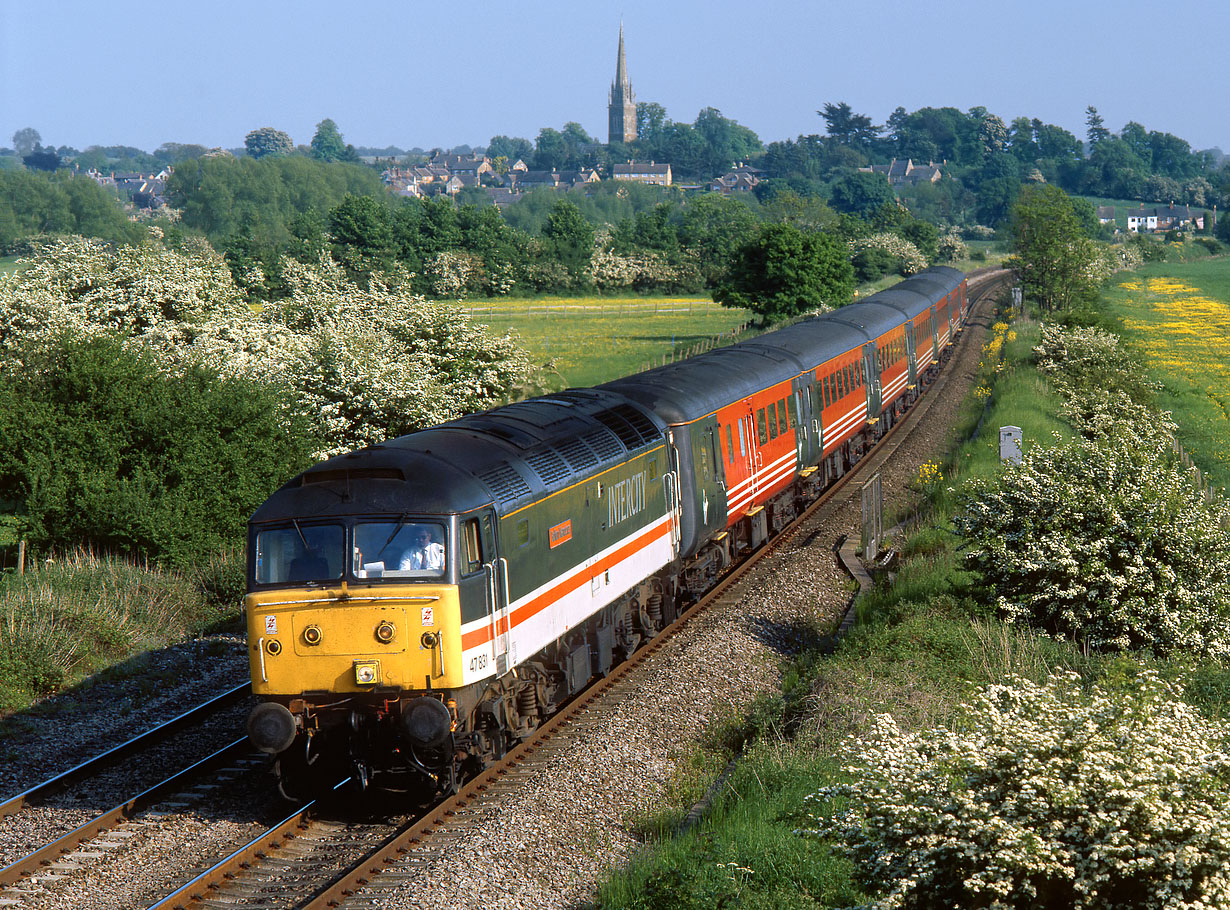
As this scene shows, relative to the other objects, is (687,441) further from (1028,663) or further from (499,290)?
(499,290)

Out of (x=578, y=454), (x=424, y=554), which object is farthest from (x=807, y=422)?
(x=424, y=554)

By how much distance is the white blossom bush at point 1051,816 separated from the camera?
6.36m

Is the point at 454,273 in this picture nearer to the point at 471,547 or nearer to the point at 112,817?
the point at 471,547

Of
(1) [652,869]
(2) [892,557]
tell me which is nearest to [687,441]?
(2) [892,557]

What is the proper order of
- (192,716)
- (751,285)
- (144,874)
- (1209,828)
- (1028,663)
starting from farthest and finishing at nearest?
1. (751,285)
2. (192,716)
3. (1028,663)
4. (144,874)
5. (1209,828)

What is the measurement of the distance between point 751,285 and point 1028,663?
190 ft

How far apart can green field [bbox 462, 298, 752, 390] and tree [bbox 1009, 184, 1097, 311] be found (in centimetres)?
1581

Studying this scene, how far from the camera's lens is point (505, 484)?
12.4m

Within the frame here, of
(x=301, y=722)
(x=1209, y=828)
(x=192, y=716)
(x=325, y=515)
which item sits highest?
(x=325, y=515)

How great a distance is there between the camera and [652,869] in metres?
9.50

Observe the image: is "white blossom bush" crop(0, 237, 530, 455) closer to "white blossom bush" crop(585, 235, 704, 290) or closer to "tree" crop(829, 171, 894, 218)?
"white blossom bush" crop(585, 235, 704, 290)

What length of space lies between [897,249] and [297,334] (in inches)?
3293

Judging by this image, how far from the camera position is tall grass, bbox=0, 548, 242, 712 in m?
16.1

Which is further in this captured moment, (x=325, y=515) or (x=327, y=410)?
(x=327, y=410)
